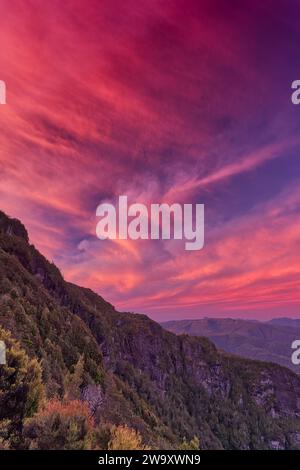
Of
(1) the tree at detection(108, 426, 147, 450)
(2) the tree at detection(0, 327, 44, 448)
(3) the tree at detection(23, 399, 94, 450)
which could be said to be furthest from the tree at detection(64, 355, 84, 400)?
(1) the tree at detection(108, 426, 147, 450)

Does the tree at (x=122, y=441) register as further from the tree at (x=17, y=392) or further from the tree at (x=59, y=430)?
the tree at (x=17, y=392)

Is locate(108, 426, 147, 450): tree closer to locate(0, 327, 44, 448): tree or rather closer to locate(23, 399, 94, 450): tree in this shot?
locate(23, 399, 94, 450): tree

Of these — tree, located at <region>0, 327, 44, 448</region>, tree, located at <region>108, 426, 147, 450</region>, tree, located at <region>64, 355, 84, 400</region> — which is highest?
tree, located at <region>0, 327, 44, 448</region>

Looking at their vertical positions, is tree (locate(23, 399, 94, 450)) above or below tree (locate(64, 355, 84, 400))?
above

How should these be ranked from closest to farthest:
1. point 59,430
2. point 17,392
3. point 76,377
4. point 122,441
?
point 122,441 < point 59,430 < point 17,392 < point 76,377

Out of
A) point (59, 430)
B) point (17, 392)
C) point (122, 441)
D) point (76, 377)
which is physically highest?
point (17, 392)

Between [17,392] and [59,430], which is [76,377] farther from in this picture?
[59,430]

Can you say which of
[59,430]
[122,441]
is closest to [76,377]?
[59,430]

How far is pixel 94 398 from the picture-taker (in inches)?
2726

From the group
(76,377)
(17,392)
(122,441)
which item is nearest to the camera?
(122,441)

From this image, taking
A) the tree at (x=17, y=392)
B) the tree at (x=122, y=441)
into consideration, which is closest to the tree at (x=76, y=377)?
the tree at (x=17, y=392)

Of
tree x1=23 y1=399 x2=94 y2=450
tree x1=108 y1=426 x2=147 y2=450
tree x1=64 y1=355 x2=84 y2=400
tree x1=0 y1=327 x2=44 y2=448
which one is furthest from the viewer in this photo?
tree x1=64 y1=355 x2=84 y2=400

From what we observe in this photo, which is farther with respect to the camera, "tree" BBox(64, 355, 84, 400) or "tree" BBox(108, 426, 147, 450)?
"tree" BBox(64, 355, 84, 400)
